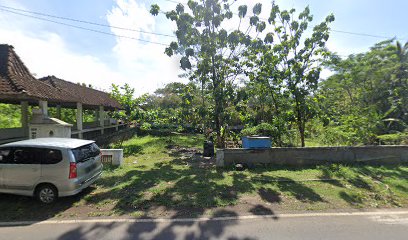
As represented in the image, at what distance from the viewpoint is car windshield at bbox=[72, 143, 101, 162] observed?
18.3 ft

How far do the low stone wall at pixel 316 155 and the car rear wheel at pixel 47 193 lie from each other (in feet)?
17.9

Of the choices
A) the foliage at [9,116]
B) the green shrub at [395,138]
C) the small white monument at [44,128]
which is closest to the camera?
the small white monument at [44,128]

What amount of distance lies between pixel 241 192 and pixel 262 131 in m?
5.26

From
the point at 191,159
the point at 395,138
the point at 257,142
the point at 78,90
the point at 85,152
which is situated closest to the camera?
the point at 85,152

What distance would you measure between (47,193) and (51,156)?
0.90 metres

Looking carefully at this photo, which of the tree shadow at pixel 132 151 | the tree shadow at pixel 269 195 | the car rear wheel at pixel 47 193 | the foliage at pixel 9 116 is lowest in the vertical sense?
the tree shadow at pixel 269 195

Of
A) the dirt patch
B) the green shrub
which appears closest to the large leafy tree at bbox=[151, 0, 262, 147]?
the dirt patch

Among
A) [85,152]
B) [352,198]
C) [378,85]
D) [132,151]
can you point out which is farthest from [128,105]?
[378,85]

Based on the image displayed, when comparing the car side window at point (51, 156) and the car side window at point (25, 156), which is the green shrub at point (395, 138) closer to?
the car side window at point (51, 156)

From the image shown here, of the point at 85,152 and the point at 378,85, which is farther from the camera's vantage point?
the point at 378,85

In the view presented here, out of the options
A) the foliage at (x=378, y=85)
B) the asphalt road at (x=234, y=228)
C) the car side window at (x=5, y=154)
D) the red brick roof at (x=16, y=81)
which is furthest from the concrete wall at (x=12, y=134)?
the foliage at (x=378, y=85)

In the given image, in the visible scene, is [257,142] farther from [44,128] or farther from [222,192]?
[44,128]

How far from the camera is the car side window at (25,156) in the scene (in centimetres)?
545

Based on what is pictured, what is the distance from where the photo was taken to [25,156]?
550cm
